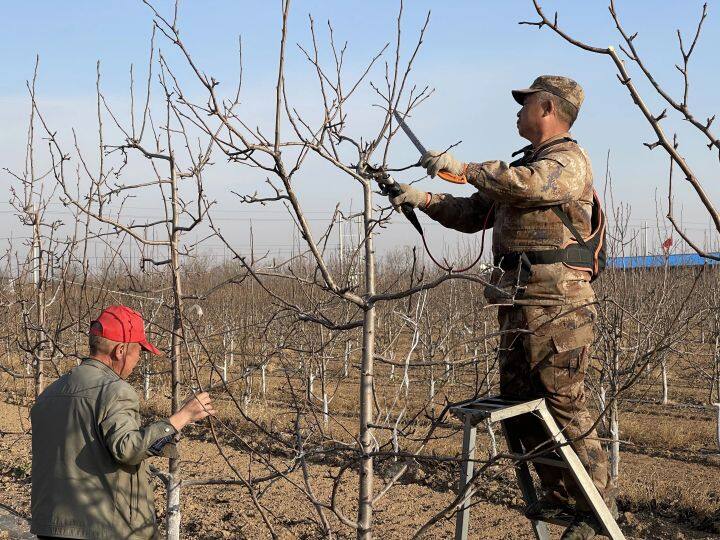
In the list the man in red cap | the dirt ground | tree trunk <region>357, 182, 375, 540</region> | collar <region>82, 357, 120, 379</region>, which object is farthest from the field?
collar <region>82, 357, 120, 379</region>

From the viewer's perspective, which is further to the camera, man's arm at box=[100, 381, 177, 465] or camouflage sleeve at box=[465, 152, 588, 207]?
camouflage sleeve at box=[465, 152, 588, 207]

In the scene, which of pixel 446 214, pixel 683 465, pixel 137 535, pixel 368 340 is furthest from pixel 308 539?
pixel 683 465

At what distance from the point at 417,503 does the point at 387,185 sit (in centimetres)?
410

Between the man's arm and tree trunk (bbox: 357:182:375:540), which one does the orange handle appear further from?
the man's arm

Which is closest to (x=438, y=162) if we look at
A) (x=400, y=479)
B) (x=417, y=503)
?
(x=417, y=503)

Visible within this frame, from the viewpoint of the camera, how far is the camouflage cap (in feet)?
9.93

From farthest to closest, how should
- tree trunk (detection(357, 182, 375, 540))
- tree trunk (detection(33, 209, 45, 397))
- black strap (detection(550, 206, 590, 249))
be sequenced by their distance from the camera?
tree trunk (detection(33, 209, 45, 397)) < black strap (detection(550, 206, 590, 249)) < tree trunk (detection(357, 182, 375, 540))

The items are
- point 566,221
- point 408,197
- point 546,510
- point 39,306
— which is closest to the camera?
point 408,197

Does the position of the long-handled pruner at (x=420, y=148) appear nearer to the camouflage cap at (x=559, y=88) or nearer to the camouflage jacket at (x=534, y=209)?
the camouflage jacket at (x=534, y=209)

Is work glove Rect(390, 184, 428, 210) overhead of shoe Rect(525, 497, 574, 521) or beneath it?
overhead

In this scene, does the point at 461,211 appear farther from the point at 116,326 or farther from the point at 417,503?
the point at 417,503

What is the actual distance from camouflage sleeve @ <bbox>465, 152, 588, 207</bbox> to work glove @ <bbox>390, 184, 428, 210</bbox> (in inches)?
7.7

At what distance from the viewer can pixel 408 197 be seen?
2.61m

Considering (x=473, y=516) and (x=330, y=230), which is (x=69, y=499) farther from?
(x=473, y=516)
